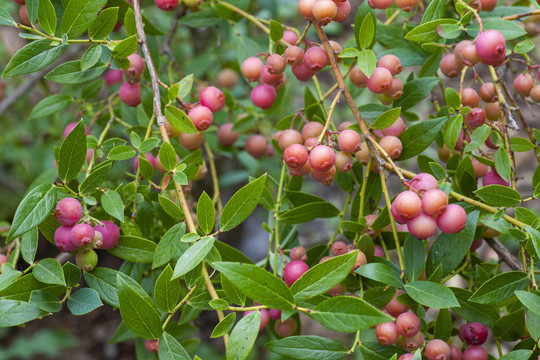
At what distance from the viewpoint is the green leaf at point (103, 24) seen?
0.91 metres

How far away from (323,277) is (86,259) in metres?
0.40

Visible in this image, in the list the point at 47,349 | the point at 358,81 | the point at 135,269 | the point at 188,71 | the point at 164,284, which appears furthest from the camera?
the point at 47,349

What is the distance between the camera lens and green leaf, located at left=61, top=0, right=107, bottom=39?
878mm

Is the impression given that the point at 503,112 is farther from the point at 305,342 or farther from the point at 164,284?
the point at 164,284

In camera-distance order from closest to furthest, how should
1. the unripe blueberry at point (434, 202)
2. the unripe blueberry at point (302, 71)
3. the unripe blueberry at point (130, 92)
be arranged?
1. the unripe blueberry at point (434, 202)
2. the unripe blueberry at point (302, 71)
3. the unripe blueberry at point (130, 92)

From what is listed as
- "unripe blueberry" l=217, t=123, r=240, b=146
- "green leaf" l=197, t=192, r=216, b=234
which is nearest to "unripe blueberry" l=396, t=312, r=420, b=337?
"green leaf" l=197, t=192, r=216, b=234

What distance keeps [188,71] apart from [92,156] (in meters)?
0.77

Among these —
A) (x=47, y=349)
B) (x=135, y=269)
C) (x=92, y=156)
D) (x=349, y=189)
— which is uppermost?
(x=92, y=156)

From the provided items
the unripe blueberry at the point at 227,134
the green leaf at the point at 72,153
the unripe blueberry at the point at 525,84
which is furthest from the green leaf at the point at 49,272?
the unripe blueberry at the point at 525,84

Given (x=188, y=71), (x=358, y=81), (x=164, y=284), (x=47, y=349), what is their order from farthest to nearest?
(x=47, y=349), (x=188, y=71), (x=358, y=81), (x=164, y=284)

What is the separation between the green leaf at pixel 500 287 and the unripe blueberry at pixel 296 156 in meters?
0.35

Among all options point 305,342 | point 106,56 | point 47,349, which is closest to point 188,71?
point 106,56

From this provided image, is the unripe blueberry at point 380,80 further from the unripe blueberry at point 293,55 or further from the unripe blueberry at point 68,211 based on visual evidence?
the unripe blueberry at point 68,211

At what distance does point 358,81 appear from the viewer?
0.96 meters
